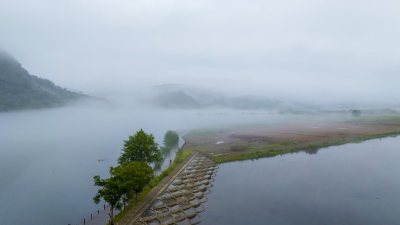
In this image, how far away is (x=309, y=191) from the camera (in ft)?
184

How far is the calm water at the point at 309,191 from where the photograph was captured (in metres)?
44.3

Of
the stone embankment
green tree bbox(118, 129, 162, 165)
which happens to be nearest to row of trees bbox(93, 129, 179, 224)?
green tree bbox(118, 129, 162, 165)

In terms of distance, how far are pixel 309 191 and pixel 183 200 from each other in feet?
99.3

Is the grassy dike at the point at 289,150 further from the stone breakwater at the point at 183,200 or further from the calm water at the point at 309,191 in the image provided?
the stone breakwater at the point at 183,200

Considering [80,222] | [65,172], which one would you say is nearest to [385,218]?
[80,222]

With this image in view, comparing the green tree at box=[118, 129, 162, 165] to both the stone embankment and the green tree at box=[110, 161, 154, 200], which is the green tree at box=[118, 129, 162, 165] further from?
the green tree at box=[110, 161, 154, 200]

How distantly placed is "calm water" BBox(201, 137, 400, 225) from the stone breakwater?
2.34m

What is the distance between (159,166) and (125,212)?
137 feet

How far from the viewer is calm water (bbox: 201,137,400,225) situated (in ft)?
145

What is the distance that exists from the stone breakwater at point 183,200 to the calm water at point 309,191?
2.34 metres

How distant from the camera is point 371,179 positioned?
206ft

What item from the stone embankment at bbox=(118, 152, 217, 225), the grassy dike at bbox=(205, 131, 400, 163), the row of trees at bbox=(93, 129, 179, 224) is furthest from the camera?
the grassy dike at bbox=(205, 131, 400, 163)

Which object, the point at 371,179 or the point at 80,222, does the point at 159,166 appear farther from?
the point at 371,179

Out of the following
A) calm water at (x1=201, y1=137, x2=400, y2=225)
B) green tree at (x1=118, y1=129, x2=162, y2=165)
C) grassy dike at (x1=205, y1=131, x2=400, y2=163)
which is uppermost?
green tree at (x1=118, y1=129, x2=162, y2=165)
